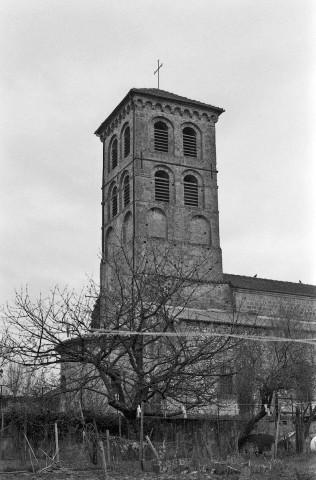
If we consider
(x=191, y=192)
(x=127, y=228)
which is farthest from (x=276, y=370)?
(x=191, y=192)

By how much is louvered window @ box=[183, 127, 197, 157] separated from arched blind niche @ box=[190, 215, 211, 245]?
4.68 meters

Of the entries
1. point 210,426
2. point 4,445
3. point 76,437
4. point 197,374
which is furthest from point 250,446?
point 4,445

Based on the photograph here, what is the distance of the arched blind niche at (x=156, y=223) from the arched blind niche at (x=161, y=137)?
4554 millimetres

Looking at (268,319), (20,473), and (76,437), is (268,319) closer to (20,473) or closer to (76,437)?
(76,437)

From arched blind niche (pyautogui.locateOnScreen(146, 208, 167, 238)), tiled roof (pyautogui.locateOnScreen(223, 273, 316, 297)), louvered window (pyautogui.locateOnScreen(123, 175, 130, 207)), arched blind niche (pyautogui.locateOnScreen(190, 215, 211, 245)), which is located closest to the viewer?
arched blind niche (pyautogui.locateOnScreen(146, 208, 167, 238))

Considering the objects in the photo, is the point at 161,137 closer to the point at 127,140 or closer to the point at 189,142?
the point at 189,142

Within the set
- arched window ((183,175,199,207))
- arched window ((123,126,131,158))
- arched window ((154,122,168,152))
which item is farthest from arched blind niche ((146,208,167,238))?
arched window ((123,126,131,158))

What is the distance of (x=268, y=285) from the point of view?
4584cm

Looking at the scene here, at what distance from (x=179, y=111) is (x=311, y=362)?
61.1 ft

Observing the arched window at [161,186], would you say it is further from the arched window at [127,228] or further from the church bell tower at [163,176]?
the arched window at [127,228]

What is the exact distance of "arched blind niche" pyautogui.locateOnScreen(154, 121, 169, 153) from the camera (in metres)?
44.0

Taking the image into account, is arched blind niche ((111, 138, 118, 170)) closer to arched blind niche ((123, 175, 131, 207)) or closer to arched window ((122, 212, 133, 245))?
arched blind niche ((123, 175, 131, 207))

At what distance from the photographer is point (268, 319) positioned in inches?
1624

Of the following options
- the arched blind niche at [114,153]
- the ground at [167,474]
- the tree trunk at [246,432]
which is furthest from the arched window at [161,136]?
the ground at [167,474]
